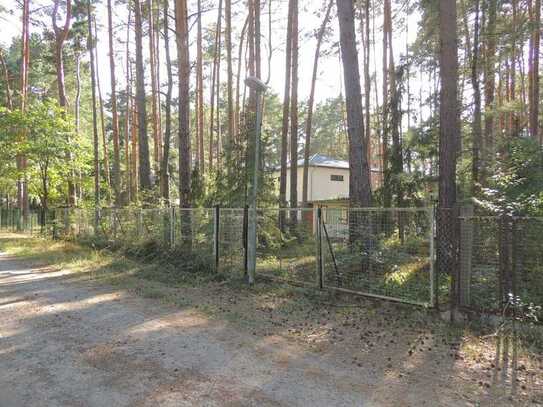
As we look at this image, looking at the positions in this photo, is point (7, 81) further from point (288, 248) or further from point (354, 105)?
point (354, 105)

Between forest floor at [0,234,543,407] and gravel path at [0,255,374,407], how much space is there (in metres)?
0.02

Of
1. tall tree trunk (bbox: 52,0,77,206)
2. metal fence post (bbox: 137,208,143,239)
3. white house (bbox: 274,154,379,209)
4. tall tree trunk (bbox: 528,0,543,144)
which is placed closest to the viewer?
metal fence post (bbox: 137,208,143,239)

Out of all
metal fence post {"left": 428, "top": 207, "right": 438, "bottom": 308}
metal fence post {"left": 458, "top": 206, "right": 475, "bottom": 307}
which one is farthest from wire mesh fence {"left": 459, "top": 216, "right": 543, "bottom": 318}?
metal fence post {"left": 428, "top": 207, "right": 438, "bottom": 308}

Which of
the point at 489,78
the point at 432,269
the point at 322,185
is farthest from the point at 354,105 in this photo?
the point at 322,185

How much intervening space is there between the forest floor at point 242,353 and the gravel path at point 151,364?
0.06 feet

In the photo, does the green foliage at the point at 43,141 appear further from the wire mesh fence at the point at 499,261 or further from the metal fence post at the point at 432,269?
the wire mesh fence at the point at 499,261

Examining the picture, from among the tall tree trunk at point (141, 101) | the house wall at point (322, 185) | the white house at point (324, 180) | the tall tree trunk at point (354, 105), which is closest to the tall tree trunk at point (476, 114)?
the tall tree trunk at point (354, 105)

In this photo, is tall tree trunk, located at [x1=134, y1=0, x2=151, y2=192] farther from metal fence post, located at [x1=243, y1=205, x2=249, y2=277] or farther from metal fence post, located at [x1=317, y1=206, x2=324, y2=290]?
metal fence post, located at [x1=317, y1=206, x2=324, y2=290]

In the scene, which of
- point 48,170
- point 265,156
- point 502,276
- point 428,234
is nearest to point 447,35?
point 428,234

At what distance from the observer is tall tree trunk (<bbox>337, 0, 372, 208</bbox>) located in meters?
9.30

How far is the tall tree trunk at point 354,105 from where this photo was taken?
9.30 m

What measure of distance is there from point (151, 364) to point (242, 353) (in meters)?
1.02

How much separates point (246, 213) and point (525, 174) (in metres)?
5.91

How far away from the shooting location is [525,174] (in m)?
A: 8.98
